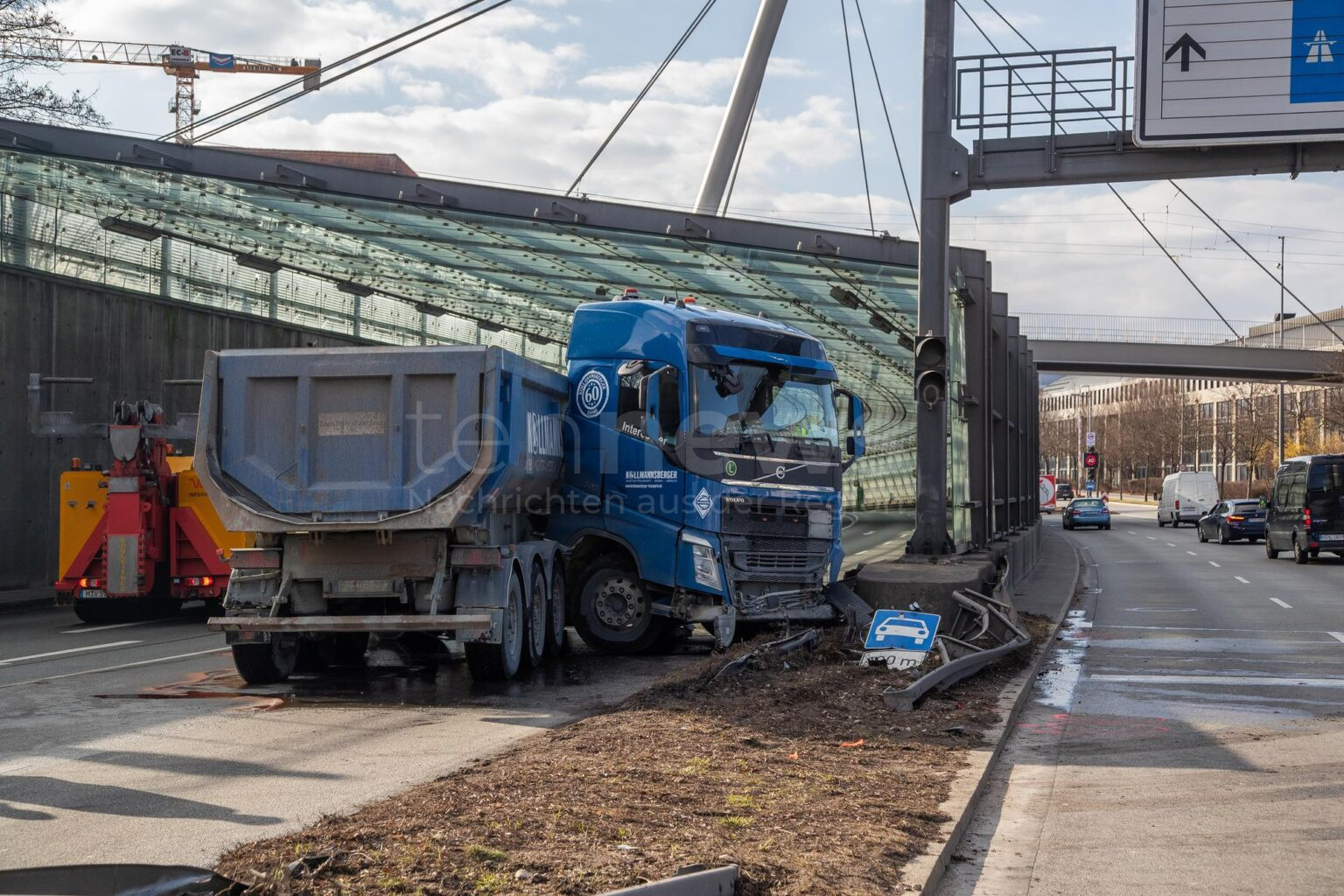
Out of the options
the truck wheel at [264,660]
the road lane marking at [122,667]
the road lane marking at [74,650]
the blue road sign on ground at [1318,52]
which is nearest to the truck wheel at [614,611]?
the truck wheel at [264,660]

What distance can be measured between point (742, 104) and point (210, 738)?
23177 mm

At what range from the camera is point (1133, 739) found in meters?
10.1

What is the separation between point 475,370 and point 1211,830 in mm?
6667

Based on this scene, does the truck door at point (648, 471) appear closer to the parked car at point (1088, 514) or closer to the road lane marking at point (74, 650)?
the road lane marking at point (74, 650)

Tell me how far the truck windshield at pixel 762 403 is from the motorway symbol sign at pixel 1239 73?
5.61 metres

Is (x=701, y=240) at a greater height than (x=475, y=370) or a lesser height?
greater

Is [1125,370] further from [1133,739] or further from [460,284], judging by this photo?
[1133,739]

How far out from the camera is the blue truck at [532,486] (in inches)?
455

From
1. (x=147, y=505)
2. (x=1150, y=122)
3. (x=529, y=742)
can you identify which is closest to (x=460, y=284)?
(x=147, y=505)

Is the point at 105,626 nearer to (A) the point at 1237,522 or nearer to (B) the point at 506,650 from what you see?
(B) the point at 506,650

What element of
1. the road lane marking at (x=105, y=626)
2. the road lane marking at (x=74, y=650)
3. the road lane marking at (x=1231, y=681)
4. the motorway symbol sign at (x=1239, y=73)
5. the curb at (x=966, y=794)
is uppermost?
the motorway symbol sign at (x=1239, y=73)

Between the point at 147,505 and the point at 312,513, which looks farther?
the point at 147,505

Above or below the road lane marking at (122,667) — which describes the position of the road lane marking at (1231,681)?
above

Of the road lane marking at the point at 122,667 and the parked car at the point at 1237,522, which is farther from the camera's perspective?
the parked car at the point at 1237,522
